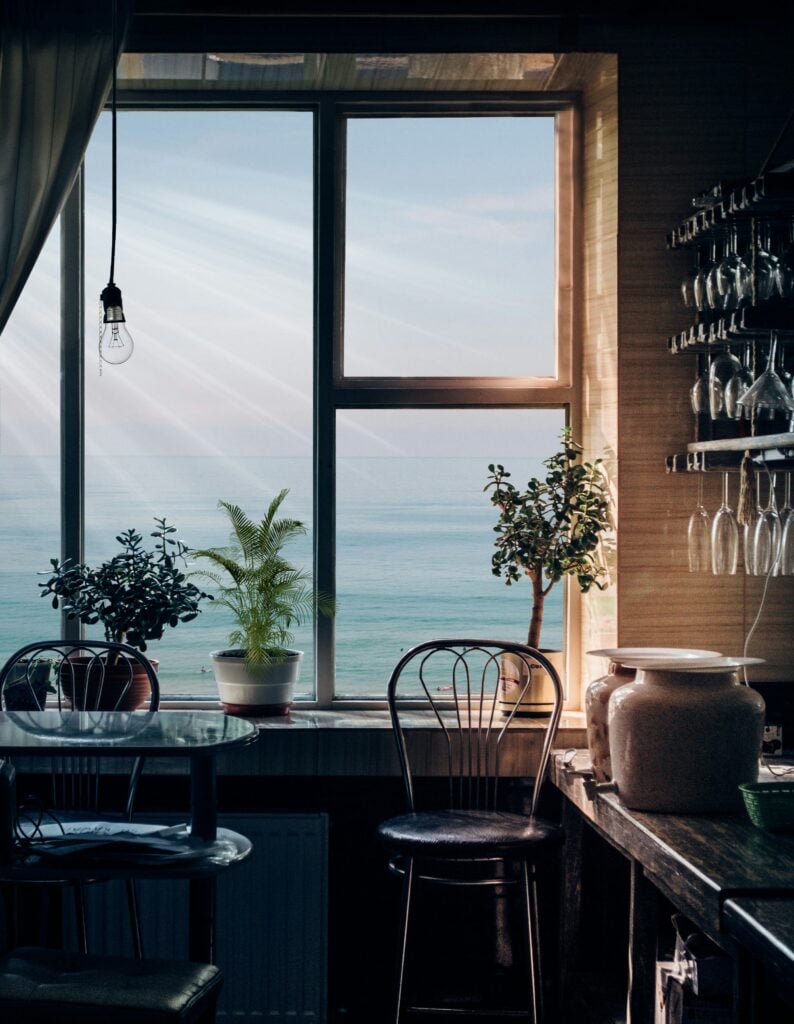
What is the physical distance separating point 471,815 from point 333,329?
157cm

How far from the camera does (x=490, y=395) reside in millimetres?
3674

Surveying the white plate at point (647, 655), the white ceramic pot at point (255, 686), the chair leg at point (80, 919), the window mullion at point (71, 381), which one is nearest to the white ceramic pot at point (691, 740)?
the white plate at point (647, 655)

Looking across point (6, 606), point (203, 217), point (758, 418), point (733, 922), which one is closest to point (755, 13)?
point (758, 418)

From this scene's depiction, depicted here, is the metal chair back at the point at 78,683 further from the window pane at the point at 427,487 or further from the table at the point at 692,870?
the table at the point at 692,870

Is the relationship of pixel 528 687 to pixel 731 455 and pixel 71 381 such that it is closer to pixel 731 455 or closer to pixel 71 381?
pixel 731 455

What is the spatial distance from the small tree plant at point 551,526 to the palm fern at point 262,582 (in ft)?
2.07

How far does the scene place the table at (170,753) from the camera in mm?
2299

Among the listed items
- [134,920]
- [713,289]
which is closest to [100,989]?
[134,920]

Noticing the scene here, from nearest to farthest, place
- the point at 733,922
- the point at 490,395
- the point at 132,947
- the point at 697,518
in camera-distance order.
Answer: the point at 733,922 < the point at 697,518 < the point at 132,947 < the point at 490,395

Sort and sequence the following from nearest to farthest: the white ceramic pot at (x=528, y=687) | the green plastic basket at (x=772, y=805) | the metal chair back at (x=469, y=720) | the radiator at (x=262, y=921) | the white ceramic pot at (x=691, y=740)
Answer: the green plastic basket at (x=772, y=805) < the white ceramic pot at (x=691, y=740) < the metal chair back at (x=469, y=720) < the radiator at (x=262, y=921) < the white ceramic pot at (x=528, y=687)

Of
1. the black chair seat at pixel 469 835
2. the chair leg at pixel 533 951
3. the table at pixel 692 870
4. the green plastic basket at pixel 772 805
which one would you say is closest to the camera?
the table at pixel 692 870

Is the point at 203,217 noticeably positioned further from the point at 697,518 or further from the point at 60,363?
the point at 697,518

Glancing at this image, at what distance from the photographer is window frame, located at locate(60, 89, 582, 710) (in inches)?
144

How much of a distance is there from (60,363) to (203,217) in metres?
0.71
